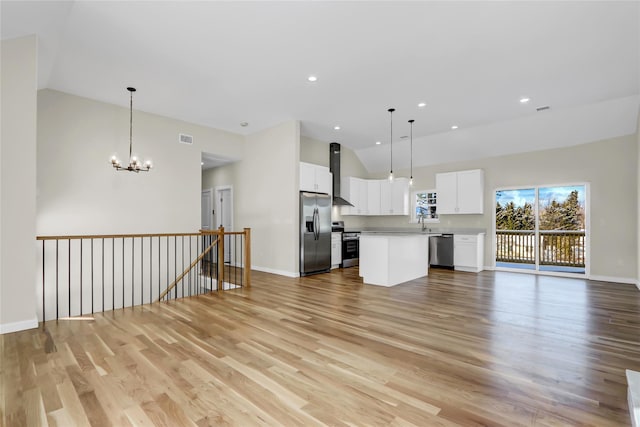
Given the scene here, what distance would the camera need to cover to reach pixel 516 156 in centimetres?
689

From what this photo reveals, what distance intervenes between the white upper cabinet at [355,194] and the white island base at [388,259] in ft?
8.47

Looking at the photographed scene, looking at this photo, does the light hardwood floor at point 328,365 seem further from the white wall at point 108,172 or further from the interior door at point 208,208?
the interior door at point 208,208

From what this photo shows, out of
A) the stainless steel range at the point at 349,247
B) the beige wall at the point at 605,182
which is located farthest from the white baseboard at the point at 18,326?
the beige wall at the point at 605,182

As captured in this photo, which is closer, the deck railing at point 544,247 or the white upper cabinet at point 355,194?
the deck railing at point 544,247

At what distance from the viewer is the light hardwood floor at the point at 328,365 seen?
5.86 feet

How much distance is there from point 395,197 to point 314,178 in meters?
2.74

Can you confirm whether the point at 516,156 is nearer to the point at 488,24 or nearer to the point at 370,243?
the point at 370,243

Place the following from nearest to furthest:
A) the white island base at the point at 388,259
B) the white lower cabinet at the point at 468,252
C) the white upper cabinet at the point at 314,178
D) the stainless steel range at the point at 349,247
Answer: the white island base at the point at 388,259 < the white upper cabinet at the point at 314,178 < the white lower cabinet at the point at 468,252 < the stainless steel range at the point at 349,247

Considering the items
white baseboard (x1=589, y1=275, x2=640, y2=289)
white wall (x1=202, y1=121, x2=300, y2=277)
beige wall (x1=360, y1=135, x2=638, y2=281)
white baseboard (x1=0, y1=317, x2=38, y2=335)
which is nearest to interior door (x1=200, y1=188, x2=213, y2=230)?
white wall (x1=202, y1=121, x2=300, y2=277)

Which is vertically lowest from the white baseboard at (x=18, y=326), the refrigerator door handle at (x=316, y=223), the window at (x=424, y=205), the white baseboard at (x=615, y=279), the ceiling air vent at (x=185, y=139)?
the white baseboard at (x=615, y=279)

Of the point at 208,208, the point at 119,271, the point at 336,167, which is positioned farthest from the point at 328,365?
the point at 208,208

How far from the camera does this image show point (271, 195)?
21.6ft

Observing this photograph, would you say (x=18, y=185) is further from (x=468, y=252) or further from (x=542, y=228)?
(x=542, y=228)

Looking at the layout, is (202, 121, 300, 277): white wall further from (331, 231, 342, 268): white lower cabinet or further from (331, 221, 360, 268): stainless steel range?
(331, 221, 360, 268): stainless steel range
